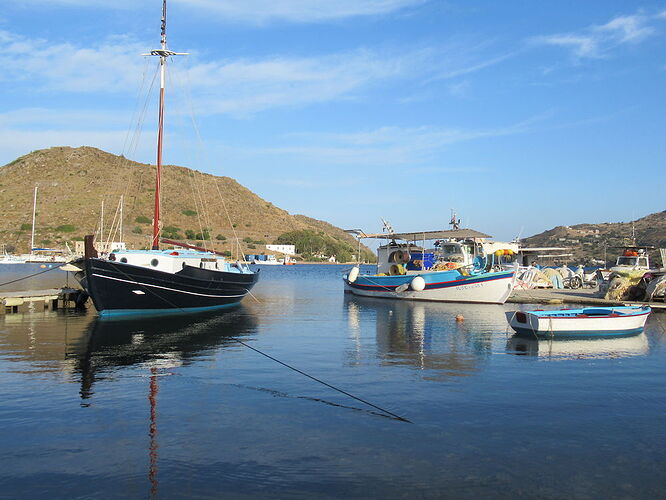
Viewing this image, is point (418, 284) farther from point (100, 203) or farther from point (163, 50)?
point (100, 203)

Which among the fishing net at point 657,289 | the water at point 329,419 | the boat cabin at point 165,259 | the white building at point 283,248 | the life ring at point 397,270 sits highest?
the white building at point 283,248

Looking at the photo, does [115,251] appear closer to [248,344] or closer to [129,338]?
[129,338]

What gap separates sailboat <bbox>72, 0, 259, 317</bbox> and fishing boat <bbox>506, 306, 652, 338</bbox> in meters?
16.8

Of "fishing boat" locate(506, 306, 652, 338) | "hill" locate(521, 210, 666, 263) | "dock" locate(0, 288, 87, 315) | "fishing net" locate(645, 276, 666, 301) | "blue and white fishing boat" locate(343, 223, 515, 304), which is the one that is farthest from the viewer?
"hill" locate(521, 210, 666, 263)

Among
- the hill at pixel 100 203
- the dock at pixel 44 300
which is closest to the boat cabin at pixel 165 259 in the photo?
the dock at pixel 44 300

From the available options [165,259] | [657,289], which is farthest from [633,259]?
[165,259]

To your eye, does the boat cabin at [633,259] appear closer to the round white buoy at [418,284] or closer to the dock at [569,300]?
the dock at [569,300]

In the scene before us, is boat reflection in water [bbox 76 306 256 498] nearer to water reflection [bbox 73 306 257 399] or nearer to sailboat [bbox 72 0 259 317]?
water reflection [bbox 73 306 257 399]

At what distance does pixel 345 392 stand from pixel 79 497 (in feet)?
23.6

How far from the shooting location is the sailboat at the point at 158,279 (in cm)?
2686

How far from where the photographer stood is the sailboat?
88.1ft

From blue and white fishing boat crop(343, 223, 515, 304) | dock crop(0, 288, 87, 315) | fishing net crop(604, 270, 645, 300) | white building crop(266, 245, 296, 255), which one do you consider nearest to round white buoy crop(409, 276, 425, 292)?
blue and white fishing boat crop(343, 223, 515, 304)

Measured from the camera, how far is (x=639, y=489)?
332 inches

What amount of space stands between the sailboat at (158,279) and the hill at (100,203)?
84.3 meters
